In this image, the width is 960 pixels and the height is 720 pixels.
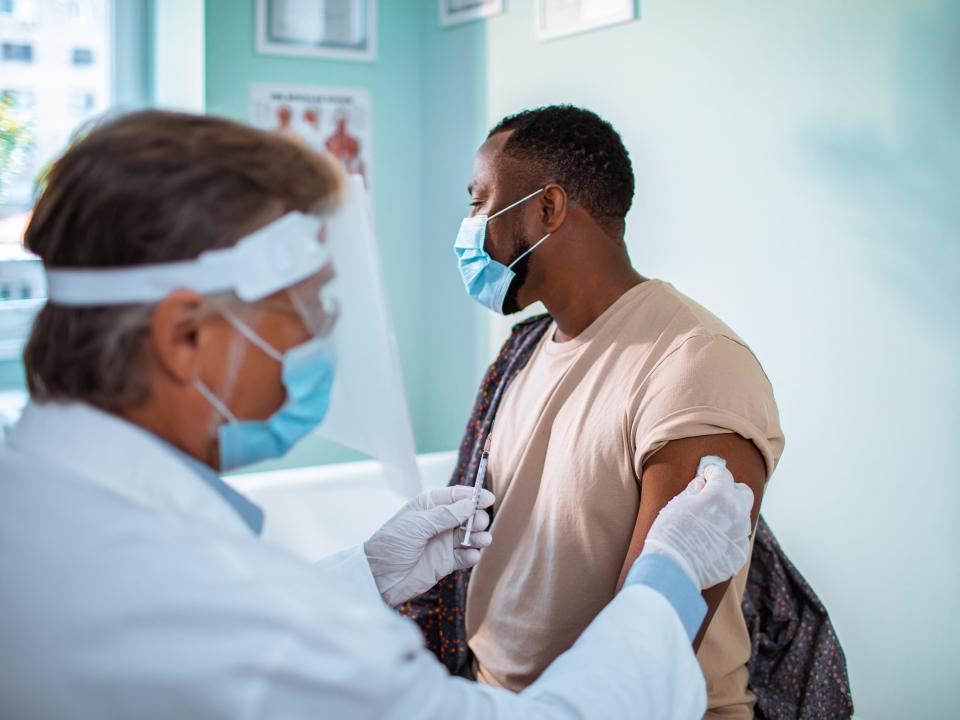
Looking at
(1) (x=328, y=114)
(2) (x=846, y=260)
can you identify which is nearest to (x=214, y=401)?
(2) (x=846, y=260)

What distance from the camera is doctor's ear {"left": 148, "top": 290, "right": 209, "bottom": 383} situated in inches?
28.2

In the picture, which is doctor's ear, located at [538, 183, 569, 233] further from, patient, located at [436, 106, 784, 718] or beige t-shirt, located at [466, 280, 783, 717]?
beige t-shirt, located at [466, 280, 783, 717]

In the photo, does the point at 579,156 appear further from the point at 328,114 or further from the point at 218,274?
the point at 328,114

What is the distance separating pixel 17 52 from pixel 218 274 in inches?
98.7

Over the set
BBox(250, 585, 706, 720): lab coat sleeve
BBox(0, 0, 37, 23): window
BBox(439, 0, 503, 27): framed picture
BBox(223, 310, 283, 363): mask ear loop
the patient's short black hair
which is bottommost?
BBox(250, 585, 706, 720): lab coat sleeve

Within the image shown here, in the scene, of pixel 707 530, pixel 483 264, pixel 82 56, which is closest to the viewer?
pixel 707 530

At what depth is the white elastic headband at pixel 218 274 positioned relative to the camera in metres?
0.71

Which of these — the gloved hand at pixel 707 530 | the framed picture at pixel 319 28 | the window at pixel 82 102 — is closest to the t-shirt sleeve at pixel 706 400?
the gloved hand at pixel 707 530

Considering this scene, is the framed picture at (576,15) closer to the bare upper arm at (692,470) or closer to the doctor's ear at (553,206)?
the doctor's ear at (553,206)

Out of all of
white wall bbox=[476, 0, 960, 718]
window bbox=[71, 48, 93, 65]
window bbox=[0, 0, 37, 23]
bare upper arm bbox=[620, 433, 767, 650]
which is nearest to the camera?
bare upper arm bbox=[620, 433, 767, 650]

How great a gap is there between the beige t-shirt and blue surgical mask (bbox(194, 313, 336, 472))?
0.51 m

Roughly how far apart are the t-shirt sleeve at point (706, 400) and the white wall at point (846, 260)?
0.53 m

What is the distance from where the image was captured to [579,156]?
1.47m

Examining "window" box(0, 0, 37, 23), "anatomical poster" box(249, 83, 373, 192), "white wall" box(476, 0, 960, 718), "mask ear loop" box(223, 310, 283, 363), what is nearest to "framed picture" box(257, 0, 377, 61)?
"anatomical poster" box(249, 83, 373, 192)
